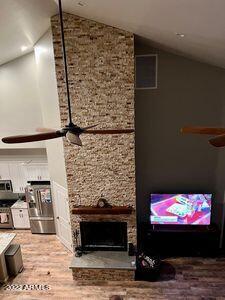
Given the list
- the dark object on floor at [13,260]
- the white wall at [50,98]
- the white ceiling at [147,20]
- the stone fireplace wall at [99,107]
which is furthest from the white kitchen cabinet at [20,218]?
the white ceiling at [147,20]

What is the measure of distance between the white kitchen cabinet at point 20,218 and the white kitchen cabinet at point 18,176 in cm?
58

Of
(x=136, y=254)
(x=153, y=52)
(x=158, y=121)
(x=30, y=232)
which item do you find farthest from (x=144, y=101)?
(x=30, y=232)

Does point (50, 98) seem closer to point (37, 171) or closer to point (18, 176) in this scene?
point (37, 171)

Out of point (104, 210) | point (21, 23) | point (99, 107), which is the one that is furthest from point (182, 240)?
point (21, 23)

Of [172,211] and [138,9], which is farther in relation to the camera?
[172,211]

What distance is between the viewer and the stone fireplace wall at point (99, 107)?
207 inches

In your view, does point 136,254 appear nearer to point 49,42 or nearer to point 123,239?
point 123,239

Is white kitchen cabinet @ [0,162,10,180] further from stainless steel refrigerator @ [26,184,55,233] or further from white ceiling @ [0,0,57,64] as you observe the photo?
white ceiling @ [0,0,57,64]

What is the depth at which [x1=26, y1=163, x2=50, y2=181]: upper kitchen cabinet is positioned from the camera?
25.0 feet

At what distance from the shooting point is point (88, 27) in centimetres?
521

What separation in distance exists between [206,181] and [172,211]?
1092 mm

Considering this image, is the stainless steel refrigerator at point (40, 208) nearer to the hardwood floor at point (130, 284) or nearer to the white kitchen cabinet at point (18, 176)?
the white kitchen cabinet at point (18, 176)

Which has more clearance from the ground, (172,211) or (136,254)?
(172,211)

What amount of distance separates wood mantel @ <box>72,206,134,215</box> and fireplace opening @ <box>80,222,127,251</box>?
378 mm
